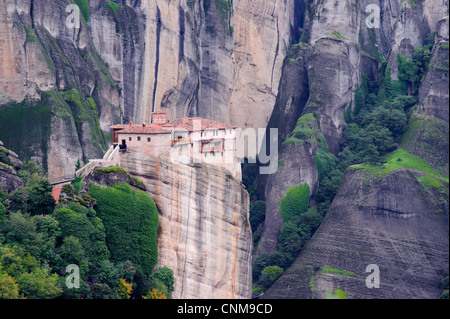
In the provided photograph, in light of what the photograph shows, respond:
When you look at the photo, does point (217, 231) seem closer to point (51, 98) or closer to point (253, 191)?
point (51, 98)

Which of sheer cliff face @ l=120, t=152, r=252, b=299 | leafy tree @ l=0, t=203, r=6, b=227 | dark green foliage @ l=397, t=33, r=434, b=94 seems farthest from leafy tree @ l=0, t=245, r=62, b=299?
dark green foliage @ l=397, t=33, r=434, b=94

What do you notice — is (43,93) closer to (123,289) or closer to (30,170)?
(30,170)

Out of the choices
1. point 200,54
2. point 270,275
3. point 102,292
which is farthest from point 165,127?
point 200,54

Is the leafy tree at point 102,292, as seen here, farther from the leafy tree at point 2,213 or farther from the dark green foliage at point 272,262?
the dark green foliage at point 272,262

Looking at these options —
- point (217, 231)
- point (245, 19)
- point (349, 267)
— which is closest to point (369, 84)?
point (245, 19)

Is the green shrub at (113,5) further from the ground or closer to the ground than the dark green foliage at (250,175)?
further from the ground

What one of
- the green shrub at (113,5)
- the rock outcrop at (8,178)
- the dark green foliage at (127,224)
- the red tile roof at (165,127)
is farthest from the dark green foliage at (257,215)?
the rock outcrop at (8,178)

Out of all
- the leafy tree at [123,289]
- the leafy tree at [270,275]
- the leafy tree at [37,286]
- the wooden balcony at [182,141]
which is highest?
the wooden balcony at [182,141]
